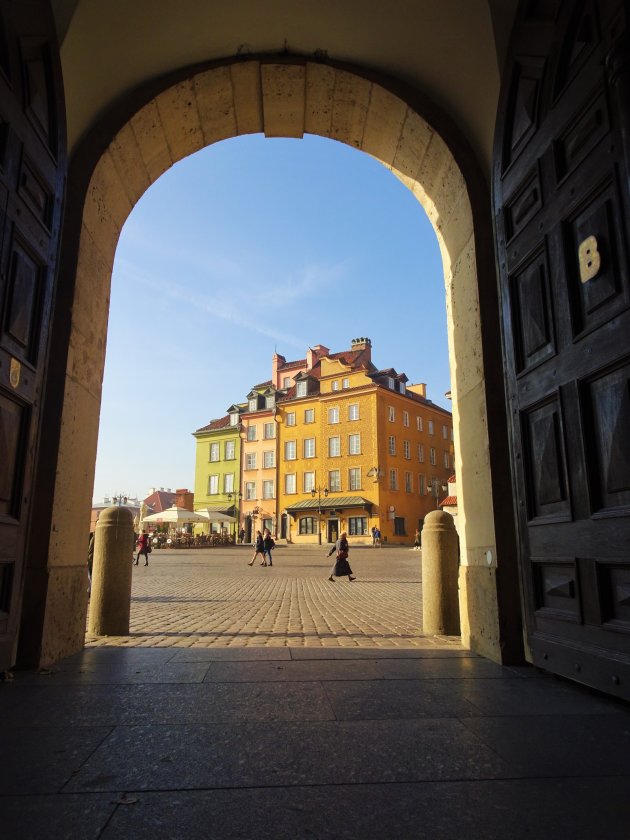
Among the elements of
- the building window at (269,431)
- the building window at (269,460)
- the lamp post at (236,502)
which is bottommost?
the lamp post at (236,502)

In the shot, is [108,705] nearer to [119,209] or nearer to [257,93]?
[119,209]

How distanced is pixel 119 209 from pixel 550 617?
480cm

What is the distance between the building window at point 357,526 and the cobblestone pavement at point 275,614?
2968cm

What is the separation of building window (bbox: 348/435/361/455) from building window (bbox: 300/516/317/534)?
6.47 meters

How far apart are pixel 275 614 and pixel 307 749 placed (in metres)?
6.32

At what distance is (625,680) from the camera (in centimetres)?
271

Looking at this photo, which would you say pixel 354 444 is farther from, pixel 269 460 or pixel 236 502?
pixel 236 502

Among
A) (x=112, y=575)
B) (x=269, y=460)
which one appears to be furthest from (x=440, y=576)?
(x=269, y=460)

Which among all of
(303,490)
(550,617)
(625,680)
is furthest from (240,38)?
(303,490)

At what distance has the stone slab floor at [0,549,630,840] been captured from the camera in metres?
1.74

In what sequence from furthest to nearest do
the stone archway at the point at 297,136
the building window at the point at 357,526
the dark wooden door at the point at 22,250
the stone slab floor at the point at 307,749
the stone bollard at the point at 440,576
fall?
the building window at the point at 357,526 < the stone bollard at the point at 440,576 < the stone archway at the point at 297,136 < the dark wooden door at the point at 22,250 < the stone slab floor at the point at 307,749

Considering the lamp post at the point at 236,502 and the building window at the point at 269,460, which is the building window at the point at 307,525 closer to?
the building window at the point at 269,460

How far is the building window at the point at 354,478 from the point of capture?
4709 cm

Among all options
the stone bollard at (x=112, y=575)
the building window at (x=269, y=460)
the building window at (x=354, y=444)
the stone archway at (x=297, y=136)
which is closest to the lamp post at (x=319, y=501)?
the building window at (x=354, y=444)
